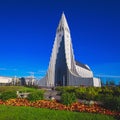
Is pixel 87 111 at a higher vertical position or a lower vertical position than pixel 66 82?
lower

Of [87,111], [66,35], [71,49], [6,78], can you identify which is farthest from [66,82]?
[87,111]

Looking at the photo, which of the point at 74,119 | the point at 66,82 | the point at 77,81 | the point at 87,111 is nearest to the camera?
the point at 74,119

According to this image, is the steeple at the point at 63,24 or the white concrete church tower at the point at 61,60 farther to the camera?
the steeple at the point at 63,24

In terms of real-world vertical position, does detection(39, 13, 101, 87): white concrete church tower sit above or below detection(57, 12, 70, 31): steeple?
below

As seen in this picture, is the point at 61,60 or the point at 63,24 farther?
the point at 61,60

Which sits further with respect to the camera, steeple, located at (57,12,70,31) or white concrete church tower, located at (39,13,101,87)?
steeple, located at (57,12,70,31)

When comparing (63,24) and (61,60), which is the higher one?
(63,24)

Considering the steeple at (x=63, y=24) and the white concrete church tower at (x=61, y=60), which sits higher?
the steeple at (x=63, y=24)

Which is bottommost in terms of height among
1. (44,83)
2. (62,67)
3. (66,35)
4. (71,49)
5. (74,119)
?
(74,119)

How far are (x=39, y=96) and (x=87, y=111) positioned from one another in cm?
386

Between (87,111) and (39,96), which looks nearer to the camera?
(87,111)

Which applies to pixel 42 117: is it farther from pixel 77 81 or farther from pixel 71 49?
pixel 71 49

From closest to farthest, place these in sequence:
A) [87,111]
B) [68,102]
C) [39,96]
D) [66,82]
Answer: [87,111] → [68,102] → [39,96] → [66,82]

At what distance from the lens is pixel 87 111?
8211 millimetres
